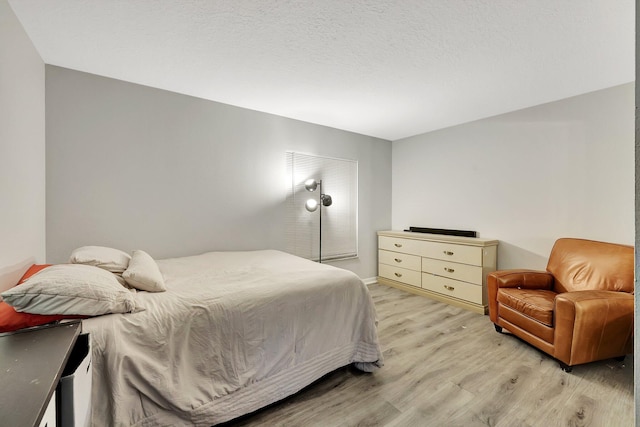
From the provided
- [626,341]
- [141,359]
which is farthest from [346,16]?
[626,341]

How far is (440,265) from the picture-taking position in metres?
3.65

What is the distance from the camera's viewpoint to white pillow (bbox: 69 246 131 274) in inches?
69.3

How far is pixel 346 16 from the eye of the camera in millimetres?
1696

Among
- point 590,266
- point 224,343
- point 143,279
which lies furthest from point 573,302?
point 143,279

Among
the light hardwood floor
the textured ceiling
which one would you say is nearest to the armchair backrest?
the light hardwood floor

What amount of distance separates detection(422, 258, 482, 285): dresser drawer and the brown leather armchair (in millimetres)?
537

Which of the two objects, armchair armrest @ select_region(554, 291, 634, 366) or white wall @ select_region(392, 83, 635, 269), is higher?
white wall @ select_region(392, 83, 635, 269)

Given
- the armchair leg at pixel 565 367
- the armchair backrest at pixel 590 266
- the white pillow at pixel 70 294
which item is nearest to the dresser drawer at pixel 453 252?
the armchair backrest at pixel 590 266

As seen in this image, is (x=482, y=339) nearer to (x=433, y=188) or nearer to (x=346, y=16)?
(x=433, y=188)

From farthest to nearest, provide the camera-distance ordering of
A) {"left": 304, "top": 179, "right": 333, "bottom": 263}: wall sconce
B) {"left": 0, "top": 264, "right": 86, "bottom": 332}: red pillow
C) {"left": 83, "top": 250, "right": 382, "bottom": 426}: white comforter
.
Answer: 1. {"left": 304, "top": 179, "right": 333, "bottom": 263}: wall sconce
2. {"left": 83, "top": 250, "right": 382, "bottom": 426}: white comforter
3. {"left": 0, "top": 264, "right": 86, "bottom": 332}: red pillow

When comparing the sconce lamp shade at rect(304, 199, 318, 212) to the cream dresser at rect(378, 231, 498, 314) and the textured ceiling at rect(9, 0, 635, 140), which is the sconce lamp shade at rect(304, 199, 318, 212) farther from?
the cream dresser at rect(378, 231, 498, 314)

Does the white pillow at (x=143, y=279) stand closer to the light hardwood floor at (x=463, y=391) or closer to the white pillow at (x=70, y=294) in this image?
the white pillow at (x=70, y=294)

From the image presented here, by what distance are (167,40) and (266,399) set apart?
8.48 feet

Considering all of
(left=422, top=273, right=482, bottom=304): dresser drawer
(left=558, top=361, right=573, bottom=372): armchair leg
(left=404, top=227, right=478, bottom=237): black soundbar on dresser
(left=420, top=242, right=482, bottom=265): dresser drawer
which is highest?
(left=404, top=227, right=478, bottom=237): black soundbar on dresser
